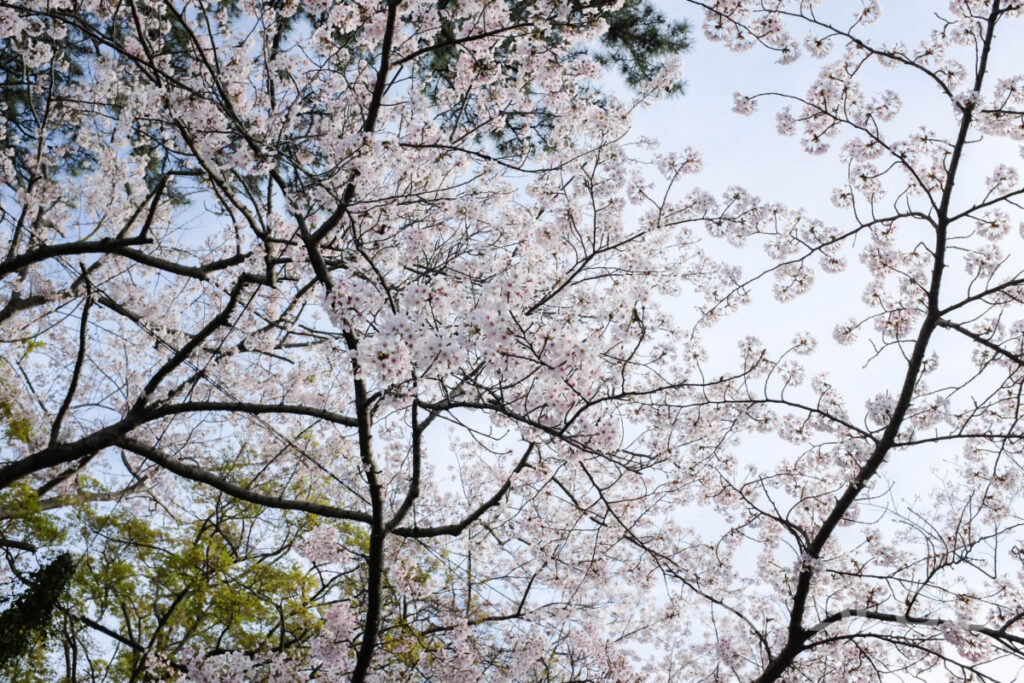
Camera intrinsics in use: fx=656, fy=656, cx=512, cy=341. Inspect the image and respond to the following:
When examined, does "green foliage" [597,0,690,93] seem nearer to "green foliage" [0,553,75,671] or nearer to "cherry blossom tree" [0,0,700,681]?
"cherry blossom tree" [0,0,700,681]

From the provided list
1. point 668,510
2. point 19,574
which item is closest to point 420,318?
point 668,510

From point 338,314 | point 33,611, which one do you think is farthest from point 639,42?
point 33,611

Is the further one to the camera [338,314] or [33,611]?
[33,611]

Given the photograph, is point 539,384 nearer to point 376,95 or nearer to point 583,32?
point 376,95

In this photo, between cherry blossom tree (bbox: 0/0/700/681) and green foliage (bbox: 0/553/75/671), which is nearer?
cherry blossom tree (bbox: 0/0/700/681)

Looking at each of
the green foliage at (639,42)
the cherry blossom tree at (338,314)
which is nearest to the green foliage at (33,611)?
the cherry blossom tree at (338,314)

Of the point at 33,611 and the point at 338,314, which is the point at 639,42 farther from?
the point at 33,611

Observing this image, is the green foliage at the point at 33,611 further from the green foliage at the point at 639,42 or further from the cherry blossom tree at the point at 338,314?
the green foliage at the point at 639,42

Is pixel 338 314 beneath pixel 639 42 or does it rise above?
beneath

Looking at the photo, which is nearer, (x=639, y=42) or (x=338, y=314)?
(x=338, y=314)

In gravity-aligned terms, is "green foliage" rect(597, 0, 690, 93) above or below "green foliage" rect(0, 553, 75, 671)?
above

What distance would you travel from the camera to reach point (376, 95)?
4070mm

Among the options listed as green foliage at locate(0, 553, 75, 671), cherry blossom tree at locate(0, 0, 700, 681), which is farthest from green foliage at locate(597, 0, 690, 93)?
green foliage at locate(0, 553, 75, 671)

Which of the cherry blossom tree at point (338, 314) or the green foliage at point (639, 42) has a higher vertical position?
the green foliage at point (639, 42)
